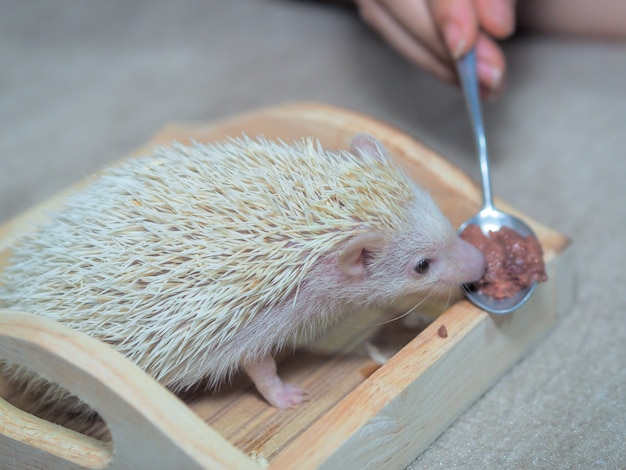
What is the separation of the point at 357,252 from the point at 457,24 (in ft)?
2.02

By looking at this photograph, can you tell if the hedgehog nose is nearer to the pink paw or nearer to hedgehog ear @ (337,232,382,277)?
hedgehog ear @ (337,232,382,277)

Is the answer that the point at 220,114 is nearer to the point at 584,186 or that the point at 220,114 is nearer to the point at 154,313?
the point at 584,186

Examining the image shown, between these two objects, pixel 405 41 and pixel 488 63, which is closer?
pixel 488 63

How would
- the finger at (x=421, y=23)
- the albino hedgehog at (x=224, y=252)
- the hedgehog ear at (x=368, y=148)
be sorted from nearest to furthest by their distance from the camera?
1. the albino hedgehog at (x=224, y=252)
2. the hedgehog ear at (x=368, y=148)
3. the finger at (x=421, y=23)

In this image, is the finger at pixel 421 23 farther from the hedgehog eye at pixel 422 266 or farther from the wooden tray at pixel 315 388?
the hedgehog eye at pixel 422 266

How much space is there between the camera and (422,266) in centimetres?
120

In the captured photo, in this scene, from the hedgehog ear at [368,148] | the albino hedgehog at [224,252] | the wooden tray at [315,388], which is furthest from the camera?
Result: the hedgehog ear at [368,148]

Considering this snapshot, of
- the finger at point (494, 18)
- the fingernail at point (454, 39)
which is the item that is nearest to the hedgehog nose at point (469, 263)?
the fingernail at point (454, 39)

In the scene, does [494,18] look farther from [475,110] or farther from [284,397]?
[284,397]

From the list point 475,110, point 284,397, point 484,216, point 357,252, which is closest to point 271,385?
point 284,397

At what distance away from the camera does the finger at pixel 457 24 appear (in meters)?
1.46

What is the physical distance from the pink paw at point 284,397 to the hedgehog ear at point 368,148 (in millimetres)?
406

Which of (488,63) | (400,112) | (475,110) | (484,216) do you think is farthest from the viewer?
(400,112)

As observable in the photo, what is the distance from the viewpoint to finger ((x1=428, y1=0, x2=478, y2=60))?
1464mm
